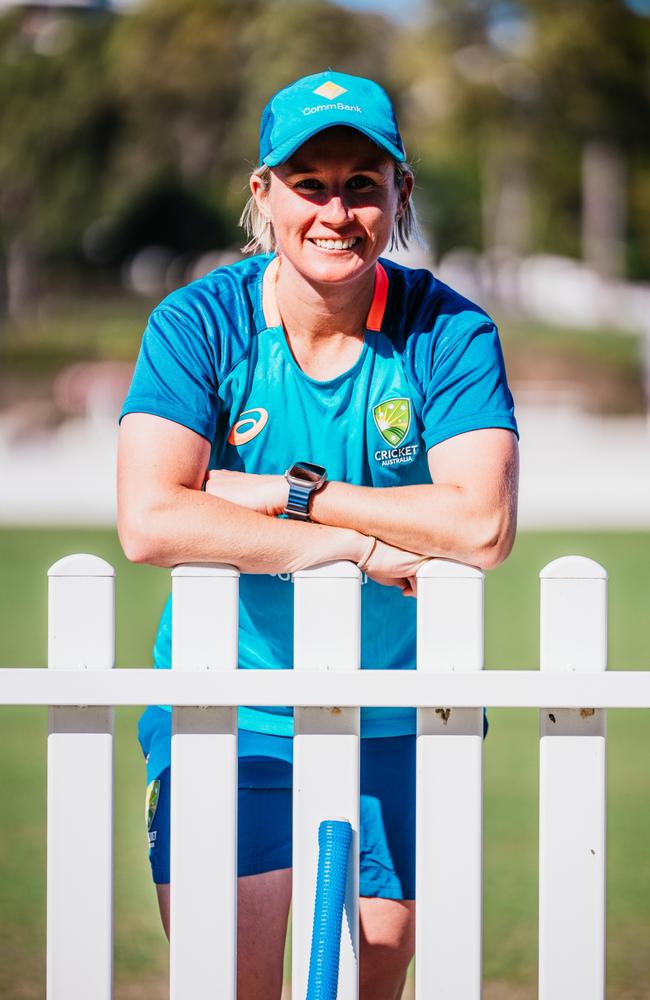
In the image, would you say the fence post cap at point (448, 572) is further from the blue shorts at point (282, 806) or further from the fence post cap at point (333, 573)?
the blue shorts at point (282, 806)

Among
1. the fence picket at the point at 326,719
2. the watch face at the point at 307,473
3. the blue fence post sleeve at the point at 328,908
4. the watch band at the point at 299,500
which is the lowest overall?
the blue fence post sleeve at the point at 328,908

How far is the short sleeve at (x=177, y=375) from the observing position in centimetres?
250

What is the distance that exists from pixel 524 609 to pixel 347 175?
20.0 ft

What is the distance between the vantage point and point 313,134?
2500mm

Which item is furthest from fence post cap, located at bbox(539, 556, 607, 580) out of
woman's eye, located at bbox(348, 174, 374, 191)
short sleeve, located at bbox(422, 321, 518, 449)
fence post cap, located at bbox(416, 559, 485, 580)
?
woman's eye, located at bbox(348, 174, 374, 191)


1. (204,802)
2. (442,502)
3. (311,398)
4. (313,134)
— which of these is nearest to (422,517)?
(442,502)

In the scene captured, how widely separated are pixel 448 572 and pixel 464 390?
0.46 meters

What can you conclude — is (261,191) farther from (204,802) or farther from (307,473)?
(204,802)

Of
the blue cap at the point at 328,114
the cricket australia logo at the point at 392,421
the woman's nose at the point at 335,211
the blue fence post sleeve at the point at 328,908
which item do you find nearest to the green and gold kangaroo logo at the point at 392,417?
the cricket australia logo at the point at 392,421

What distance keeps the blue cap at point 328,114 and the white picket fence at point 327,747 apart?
32.4 inches

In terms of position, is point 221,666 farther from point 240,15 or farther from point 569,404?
point 240,15

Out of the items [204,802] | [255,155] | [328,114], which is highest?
[255,155]

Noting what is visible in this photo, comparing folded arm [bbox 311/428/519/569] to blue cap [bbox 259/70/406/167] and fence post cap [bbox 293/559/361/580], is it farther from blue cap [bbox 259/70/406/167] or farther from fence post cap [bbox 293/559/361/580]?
blue cap [bbox 259/70/406/167]

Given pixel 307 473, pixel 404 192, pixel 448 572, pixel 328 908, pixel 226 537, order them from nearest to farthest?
pixel 328 908, pixel 448 572, pixel 226 537, pixel 307 473, pixel 404 192
